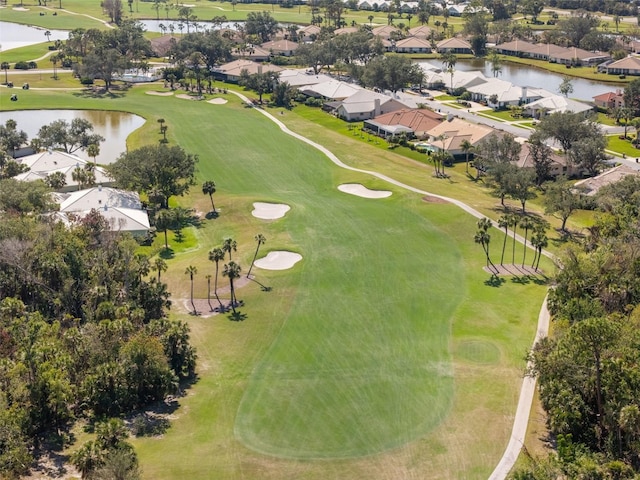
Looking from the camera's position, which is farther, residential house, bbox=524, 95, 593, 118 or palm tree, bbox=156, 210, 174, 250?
residential house, bbox=524, 95, 593, 118

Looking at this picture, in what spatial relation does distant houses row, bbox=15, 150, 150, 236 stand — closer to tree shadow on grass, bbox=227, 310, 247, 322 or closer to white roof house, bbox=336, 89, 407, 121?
tree shadow on grass, bbox=227, 310, 247, 322

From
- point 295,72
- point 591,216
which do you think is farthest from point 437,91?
point 591,216

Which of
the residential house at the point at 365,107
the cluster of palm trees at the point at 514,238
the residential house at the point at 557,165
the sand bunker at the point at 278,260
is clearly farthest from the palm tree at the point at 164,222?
the residential house at the point at 365,107

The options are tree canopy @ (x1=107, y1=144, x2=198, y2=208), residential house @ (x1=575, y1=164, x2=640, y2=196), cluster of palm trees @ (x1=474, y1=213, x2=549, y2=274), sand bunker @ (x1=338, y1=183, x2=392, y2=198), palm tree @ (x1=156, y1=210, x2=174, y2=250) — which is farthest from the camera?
residential house @ (x1=575, y1=164, x2=640, y2=196)

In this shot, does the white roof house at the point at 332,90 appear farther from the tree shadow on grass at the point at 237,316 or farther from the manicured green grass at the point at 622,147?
the tree shadow on grass at the point at 237,316

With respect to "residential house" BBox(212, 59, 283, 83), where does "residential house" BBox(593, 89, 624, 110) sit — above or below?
below

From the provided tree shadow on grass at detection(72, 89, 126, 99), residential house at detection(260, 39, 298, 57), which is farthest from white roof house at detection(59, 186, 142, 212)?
residential house at detection(260, 39, 298, 57)

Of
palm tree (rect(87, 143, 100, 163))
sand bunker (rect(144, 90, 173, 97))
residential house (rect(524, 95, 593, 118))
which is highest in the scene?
residential house (rect(524, 95, 593, 118))
